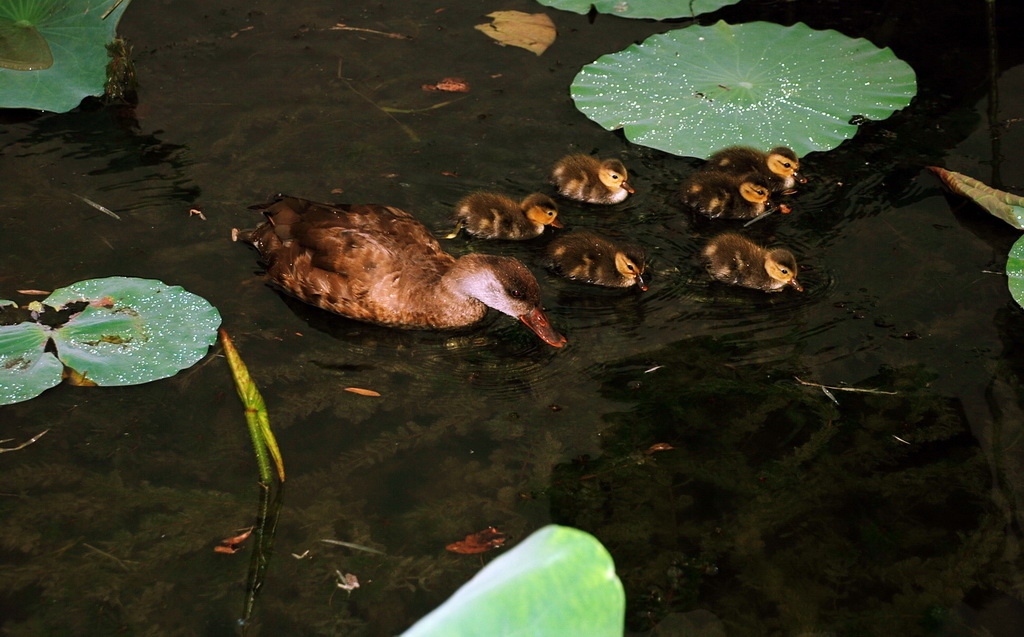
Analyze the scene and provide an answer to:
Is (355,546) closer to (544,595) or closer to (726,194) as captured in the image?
(544,595)

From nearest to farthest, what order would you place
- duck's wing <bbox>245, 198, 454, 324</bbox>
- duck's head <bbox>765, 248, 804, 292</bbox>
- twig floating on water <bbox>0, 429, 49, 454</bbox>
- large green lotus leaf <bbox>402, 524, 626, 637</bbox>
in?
large green lotus leaf <bbox>402, 524, 626, 637</bbox> → twig floating on water <bbox>0, 429, 49, 454</bbox> → duck's wing <bbox>245, 198, 454, 324</bbox> → duck's head <bbox>765, 248, 804, 292</bbox>

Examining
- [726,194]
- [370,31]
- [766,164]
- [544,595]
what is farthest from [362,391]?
[370,31]

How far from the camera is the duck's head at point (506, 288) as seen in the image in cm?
388

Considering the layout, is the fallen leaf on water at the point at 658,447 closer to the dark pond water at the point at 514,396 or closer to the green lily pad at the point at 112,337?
the dark pond water at the point at 514,396

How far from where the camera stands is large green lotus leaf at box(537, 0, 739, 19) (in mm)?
5719

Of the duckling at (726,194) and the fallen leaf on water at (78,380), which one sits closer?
the fallen leaf on water at (78,380)

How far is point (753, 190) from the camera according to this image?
4551 mm

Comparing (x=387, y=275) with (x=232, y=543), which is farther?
(x=387, y=275)

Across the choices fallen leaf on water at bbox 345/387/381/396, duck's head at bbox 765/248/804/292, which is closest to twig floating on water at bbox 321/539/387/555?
fallen leaf on water at bbox 345/387/381/396

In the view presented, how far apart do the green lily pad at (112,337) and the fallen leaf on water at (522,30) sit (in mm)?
2782

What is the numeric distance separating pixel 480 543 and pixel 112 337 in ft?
5.36

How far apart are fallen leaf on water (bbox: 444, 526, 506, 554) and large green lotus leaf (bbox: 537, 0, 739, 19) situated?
11.7 ft

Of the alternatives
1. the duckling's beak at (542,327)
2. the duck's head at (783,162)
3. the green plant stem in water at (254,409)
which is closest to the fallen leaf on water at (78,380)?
the green plant stem in water at (254,409)

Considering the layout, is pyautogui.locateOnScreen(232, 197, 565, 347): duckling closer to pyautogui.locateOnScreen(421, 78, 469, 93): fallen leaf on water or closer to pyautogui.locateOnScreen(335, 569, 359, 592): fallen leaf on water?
pyautogui.locateOnScreen(335, 569, 359, 592): fallen leaf on water
